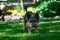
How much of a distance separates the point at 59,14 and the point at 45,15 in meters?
1.10

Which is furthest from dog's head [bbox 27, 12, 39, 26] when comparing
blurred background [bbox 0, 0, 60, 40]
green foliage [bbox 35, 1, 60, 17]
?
green foliage [bbox 35, 1, 60, 17]

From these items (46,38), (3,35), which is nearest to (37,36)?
(46,38)

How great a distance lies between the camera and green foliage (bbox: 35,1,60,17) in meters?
19.6

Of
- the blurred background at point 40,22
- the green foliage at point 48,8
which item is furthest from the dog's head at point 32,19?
the green foliage at point 48,8

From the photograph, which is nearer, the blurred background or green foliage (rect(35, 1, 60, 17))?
the blurred background

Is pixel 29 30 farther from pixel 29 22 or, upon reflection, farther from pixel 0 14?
pixel 0 14

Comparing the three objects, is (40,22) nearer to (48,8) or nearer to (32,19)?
(48,8)

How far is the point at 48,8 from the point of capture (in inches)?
771

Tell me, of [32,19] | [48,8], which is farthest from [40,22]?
[32,19]

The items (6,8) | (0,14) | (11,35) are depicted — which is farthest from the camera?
(6,8)

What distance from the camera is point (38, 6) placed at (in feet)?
66.0

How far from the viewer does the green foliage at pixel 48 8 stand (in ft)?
64.4

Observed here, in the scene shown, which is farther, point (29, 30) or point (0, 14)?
point (0, 14)

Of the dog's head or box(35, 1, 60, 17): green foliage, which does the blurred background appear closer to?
box(35, 1, 60, 17): green foliage
